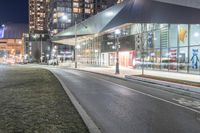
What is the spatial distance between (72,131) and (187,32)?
31.3 meters

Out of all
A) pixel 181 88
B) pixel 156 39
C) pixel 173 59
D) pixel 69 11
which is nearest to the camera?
pixel 181 88

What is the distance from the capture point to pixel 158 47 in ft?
146

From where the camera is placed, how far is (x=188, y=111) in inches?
484

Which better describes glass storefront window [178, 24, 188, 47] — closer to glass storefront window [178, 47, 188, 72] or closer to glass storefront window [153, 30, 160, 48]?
glass storefront window [178, 47, 188, 72]

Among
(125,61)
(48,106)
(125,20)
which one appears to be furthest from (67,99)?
(125,61)

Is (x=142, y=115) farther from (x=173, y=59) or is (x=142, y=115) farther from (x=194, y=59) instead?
(x=173, y=59)

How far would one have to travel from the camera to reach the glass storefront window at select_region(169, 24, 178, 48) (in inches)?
1564

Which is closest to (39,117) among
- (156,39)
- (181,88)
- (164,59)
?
(181,88)

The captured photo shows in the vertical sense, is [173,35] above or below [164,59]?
above

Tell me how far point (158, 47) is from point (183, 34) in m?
6.72

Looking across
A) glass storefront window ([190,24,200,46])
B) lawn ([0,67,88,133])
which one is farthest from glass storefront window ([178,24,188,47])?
lawn ([0,67,88,133])

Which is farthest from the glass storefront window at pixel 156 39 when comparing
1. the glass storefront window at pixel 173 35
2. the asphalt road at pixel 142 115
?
the asphalt road at pixel 142 115

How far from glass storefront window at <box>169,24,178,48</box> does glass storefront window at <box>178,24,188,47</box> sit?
688mm

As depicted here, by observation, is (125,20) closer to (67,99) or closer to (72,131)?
(67,99)
